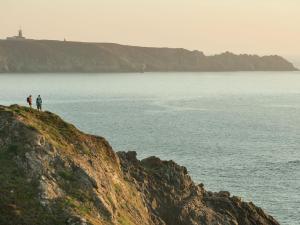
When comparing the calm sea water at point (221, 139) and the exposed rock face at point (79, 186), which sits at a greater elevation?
the exposed rock face at point (79, 186)

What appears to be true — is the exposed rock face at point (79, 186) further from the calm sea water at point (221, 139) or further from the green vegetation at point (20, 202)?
the calm sea water at point (221, 139)

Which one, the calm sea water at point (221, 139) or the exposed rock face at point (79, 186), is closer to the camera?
the exposed rock face at point (79, 186)

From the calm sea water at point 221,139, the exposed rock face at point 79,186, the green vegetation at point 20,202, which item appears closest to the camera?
the green vegetation at point 20,202

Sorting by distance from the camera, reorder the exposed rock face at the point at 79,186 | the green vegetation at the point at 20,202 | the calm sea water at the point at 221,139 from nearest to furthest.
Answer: the green vegetation at the point at 20,202 < the exposed rock face at the point at 79,186 < the calm sea water at the point at 221,139

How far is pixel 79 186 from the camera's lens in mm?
37031

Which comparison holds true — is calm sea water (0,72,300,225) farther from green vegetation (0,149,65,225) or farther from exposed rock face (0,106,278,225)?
green vegetation (0,149,65,225)

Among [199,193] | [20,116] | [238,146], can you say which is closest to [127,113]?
[238,146]

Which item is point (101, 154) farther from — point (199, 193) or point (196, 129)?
point (196, 129)

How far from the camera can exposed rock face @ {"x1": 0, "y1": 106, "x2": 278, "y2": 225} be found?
1353 inches

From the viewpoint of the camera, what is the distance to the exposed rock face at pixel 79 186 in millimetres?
34375

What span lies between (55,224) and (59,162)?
215 inches

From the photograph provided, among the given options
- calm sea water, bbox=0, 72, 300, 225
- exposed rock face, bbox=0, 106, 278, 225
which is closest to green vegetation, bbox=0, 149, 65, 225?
exposed rock face, bbox=0, 106, 278, 225

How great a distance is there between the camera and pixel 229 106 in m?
198

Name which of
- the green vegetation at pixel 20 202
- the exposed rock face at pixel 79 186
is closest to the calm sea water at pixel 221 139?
the exposed rock face at pixel 79 186
